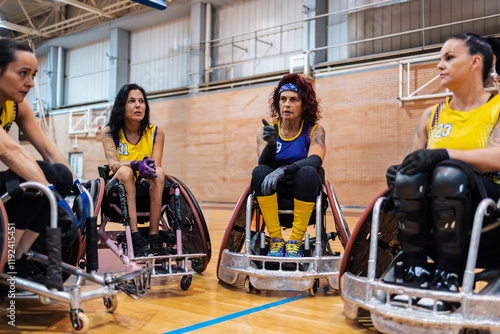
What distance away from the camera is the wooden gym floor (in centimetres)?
192

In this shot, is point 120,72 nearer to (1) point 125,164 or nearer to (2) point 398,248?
(1) point 125,164

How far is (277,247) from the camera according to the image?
2.66m

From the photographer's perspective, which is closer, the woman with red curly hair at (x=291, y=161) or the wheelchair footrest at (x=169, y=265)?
the wheelchair footrest at (x=169, y=265)

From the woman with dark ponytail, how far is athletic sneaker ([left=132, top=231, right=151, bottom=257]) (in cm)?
152

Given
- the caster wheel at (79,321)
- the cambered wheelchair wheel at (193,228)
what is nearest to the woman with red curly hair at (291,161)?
the cambered wheelchair wheel at (193,228)

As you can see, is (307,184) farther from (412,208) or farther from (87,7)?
(87,7)

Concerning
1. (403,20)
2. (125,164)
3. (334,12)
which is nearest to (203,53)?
(334,12)

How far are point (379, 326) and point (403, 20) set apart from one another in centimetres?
890

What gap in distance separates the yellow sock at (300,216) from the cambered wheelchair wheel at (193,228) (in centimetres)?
60

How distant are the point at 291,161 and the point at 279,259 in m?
0.73

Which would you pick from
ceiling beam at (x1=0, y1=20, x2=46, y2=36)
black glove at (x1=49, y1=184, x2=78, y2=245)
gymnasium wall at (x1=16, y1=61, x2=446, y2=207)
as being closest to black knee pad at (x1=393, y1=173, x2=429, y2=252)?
black glove at (x1=49, y1=184, x2=78, y2=245)

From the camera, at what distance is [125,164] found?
116 inches

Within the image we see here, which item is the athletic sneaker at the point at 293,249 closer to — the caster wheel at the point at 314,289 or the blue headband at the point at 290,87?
the caster wheel at the point at 314,289

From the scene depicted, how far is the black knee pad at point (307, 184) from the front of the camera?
2.62 metres
